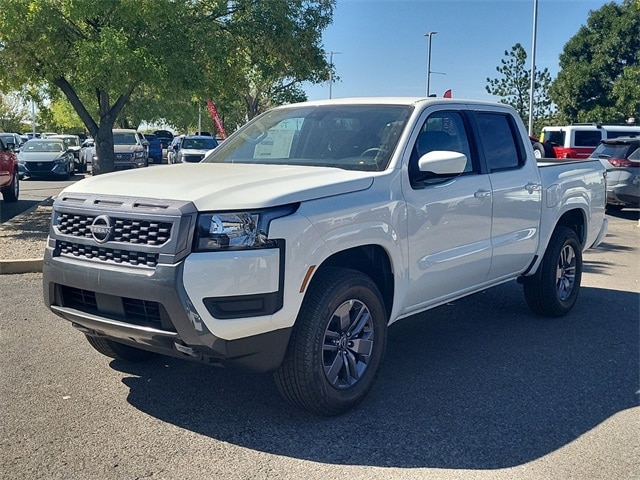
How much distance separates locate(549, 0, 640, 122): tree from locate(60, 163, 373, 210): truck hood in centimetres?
3278

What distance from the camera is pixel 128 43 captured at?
38.2 ft

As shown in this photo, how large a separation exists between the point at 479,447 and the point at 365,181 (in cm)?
169

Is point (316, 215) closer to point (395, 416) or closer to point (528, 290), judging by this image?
point (395, 416)

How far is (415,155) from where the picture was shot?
4863mm

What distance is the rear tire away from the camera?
4.95 m

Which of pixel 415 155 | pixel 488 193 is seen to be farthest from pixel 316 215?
pixel 488 193

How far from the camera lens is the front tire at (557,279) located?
6.56 meters

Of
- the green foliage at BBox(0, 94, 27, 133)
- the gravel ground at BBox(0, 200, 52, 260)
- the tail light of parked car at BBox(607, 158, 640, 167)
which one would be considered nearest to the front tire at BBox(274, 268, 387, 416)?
the gravel ground at BBox(0, 200, 52, 260)

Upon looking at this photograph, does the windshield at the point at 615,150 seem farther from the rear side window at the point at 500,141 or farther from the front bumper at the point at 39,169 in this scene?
the front bumper at the point at 39,169

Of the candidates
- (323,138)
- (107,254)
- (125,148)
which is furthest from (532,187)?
(125,148)

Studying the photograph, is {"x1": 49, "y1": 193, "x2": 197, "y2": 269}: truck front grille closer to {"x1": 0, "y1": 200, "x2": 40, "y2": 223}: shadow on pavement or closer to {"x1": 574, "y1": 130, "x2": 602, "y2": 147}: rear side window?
{"x1": 0, "y1": 200, "x2": 40, "y2": 223}: shadow on pavement

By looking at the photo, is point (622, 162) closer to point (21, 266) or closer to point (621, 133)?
point (621, 133)

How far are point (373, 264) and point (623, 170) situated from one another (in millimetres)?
12222

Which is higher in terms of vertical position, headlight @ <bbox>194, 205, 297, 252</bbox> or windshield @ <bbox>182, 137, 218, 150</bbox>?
windshield @ <bbox>182, 137, 218, 150</bbox>
